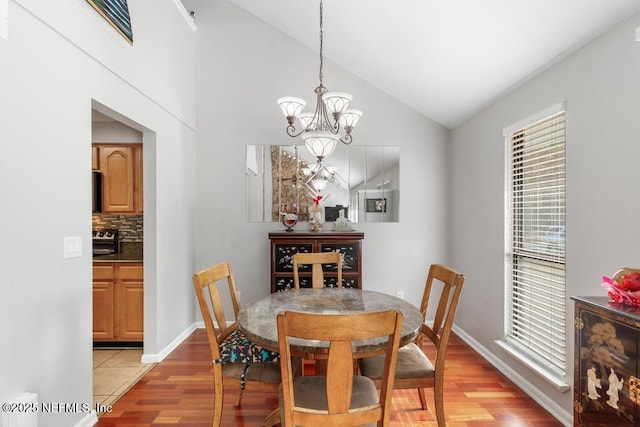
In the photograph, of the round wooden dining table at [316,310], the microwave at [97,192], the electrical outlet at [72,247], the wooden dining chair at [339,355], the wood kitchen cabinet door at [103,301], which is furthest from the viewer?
the microwave at [97,192]

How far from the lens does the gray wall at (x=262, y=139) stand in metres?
4.34

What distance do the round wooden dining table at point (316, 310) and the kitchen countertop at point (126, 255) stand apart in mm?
1910

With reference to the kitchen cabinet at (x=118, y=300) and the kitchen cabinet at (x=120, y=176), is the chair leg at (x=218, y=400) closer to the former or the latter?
the kitchen cabinet at (x=118, y=300)

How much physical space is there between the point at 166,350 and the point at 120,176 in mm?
1861

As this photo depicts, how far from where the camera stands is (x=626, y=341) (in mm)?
1455

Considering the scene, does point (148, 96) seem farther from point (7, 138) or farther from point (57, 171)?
point (7, 138)

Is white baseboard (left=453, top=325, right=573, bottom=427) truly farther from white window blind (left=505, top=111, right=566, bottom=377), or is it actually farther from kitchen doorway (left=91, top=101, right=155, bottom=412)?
kitchen doorway (left=91, top=101, right=155, bottom=412)

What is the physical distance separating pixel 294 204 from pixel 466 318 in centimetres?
233

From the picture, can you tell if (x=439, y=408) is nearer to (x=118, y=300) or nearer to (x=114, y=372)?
(x=114, y=372)

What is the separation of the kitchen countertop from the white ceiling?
2.99m

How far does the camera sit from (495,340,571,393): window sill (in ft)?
7.64

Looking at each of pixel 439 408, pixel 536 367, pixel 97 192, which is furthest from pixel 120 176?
pixel 536 367

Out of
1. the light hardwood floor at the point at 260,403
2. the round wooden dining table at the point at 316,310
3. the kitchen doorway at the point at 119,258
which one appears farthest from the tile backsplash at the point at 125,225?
the round wooden dining table at the point at 316,310

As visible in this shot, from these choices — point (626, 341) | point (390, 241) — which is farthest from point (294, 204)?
point (626, 341)
